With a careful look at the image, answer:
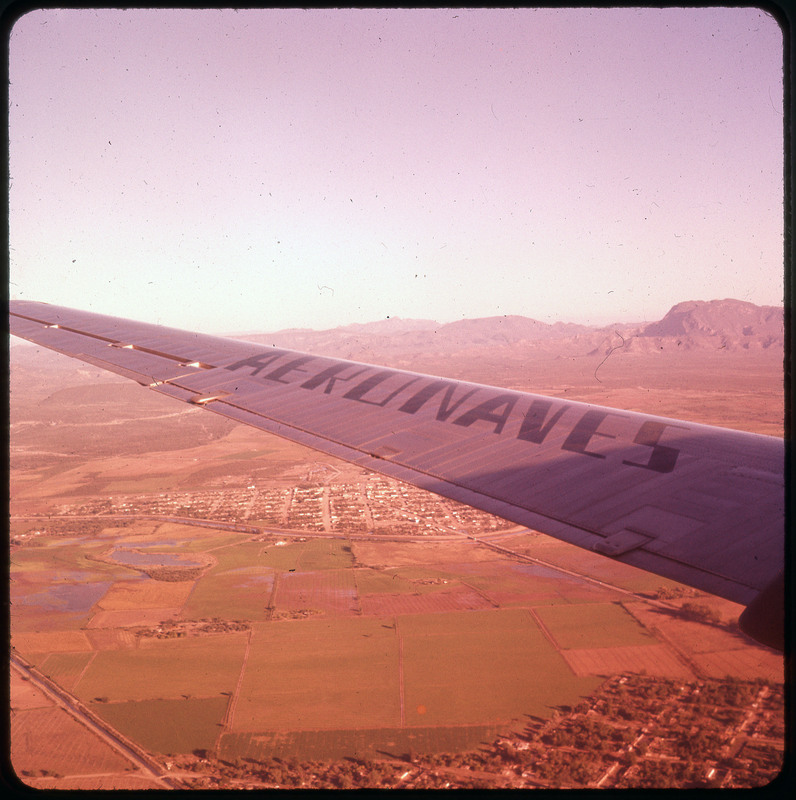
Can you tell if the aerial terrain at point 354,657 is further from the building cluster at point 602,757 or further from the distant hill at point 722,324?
the distant hill at point 722,324

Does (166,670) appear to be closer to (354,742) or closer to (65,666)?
(65,666)

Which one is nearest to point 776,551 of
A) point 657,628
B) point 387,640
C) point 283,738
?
point 283,738

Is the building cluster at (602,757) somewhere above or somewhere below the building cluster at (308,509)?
above

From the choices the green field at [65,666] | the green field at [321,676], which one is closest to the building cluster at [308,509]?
the green field at [321,676]

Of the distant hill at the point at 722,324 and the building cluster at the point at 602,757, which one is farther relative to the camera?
the distant hill at the point at 722,324

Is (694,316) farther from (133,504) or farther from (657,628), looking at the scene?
(133,504)

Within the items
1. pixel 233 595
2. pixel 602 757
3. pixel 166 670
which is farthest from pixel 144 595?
pixel 602 757

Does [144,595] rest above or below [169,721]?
below
